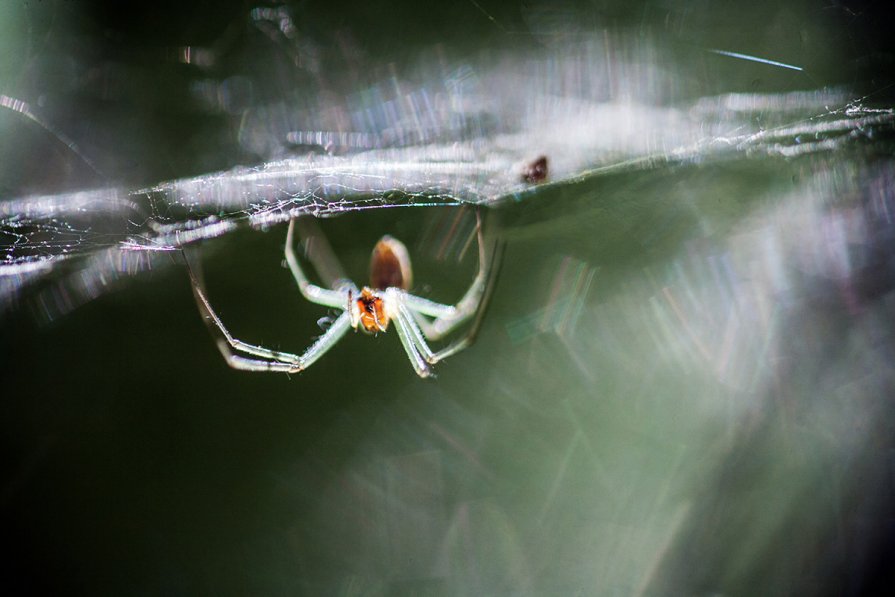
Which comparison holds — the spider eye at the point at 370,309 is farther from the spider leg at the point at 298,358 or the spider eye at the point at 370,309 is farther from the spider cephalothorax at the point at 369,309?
the spider leg at the point at 298,358

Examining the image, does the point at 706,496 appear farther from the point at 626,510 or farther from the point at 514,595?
the point at 514,595

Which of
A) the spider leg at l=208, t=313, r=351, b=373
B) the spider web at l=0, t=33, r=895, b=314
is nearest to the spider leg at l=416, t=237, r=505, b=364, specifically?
the spider web at l=0, t=33, r=895, b=314

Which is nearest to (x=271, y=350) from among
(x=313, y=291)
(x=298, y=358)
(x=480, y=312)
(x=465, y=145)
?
(x=298, y=358)

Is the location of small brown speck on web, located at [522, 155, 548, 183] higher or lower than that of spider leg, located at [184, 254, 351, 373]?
higher

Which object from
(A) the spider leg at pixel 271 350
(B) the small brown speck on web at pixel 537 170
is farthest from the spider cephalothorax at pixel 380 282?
(B) the small brown speck on web at pixel 537 170

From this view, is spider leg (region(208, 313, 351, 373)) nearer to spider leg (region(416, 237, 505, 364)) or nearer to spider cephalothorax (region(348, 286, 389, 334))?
spider cephalothorax (region(348, 286, 389, 334))

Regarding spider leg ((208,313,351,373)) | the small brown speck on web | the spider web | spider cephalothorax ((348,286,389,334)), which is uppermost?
the spider web

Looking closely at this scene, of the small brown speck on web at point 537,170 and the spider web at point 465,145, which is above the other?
the spider web at point 465,145
